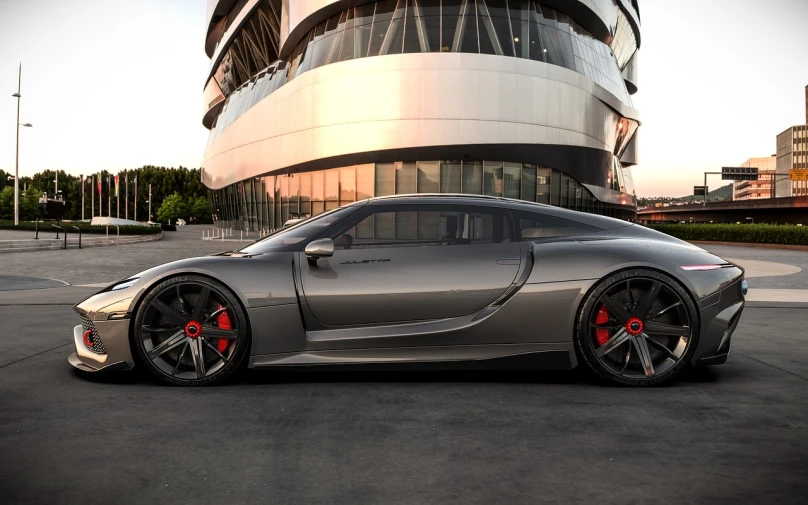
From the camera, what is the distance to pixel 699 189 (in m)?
95.6

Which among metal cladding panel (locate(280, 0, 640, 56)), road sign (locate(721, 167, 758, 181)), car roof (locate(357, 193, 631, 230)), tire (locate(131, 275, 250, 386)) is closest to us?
tire (locate(131, 275, 250, 386))

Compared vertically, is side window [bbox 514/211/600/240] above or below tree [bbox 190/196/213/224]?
below

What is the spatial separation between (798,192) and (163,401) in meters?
188

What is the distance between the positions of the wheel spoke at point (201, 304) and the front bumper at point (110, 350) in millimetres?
477

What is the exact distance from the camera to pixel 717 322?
4.90 metres

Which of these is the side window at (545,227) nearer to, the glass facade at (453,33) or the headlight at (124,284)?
the headlight at (124,284)

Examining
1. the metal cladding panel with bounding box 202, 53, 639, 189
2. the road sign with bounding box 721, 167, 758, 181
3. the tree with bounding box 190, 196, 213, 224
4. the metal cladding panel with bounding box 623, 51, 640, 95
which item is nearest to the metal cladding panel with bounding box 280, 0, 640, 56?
the metal cladding panel with bounding box 202, 53, 639, 189

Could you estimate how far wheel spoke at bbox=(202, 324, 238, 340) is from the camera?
187 inches

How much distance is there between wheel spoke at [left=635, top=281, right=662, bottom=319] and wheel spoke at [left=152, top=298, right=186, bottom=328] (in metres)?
3.14

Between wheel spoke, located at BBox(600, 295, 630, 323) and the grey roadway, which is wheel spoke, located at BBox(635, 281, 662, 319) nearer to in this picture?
wheel spoke, located at BBox(600, 295, 630, 323)

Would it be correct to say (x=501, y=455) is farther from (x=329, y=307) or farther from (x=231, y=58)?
(x=231, y=58)

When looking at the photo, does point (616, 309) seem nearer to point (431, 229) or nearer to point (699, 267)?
point (699, 267)

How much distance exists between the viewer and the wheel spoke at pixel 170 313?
4750mm

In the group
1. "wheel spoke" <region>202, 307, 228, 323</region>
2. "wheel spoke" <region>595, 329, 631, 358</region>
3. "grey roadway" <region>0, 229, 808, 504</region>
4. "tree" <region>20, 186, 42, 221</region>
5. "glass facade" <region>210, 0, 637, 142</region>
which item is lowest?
"grey roadway" <region>0, 229, 808, 504</region>
